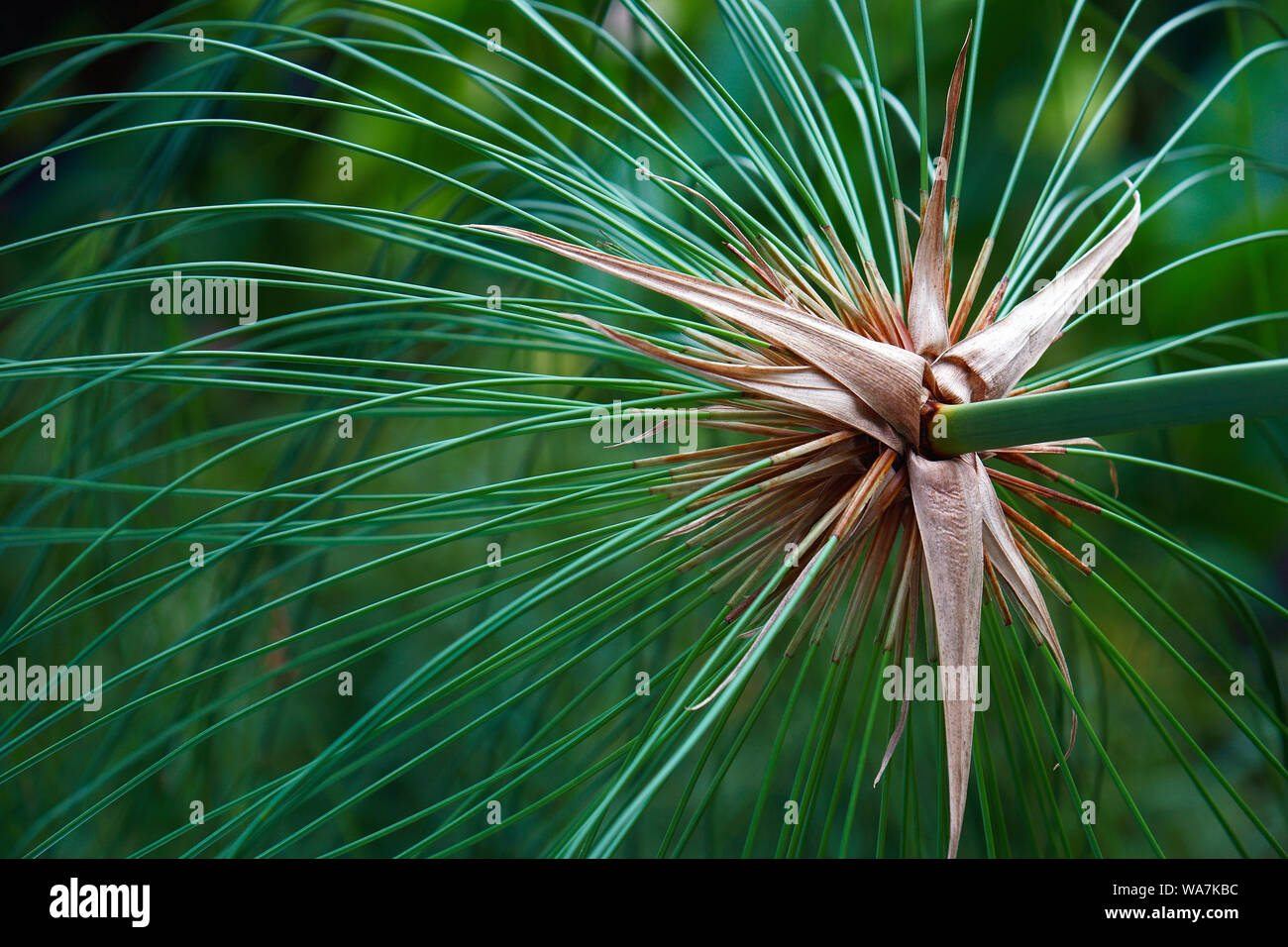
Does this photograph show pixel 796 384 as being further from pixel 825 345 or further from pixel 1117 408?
pixel 1117 408

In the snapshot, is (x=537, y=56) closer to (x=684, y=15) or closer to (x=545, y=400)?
(x=684, y=15)

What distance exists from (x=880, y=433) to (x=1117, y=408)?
94 mm

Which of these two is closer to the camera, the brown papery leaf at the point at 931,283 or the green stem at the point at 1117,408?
the green stem at the point at 1117,408

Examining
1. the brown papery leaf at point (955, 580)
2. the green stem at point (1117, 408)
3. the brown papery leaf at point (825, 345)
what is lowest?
the brown papery leaf at point (955, 580)

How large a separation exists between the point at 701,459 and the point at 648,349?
8 cm


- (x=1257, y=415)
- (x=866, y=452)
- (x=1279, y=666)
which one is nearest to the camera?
(x=1257, y=415)

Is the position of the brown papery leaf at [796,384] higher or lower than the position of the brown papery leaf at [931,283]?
lower

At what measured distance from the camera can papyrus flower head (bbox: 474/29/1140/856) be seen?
0.37 meters

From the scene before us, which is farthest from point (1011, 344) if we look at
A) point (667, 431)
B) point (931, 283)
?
point (667, 431)

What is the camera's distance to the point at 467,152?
1.07 m

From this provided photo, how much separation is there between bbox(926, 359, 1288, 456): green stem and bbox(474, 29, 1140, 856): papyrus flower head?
0.07ft

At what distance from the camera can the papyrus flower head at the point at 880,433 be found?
37 centimetres

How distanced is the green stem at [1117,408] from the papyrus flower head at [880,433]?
2 centimetres

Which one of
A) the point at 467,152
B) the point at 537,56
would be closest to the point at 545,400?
the point at 537,56
